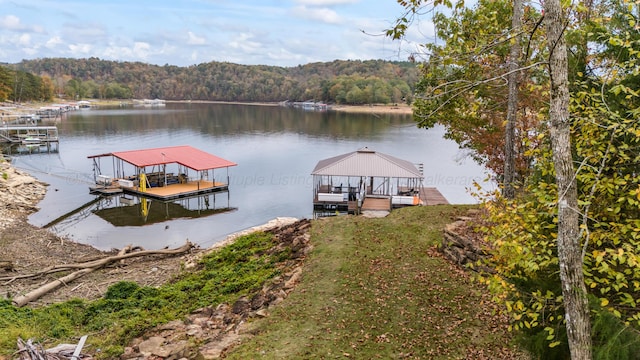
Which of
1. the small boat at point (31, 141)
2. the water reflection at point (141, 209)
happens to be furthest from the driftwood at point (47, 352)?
the small boat at point (31, 141)

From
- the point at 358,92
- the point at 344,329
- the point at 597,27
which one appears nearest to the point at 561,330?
the point at 597,27

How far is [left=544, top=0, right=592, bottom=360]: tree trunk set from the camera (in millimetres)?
4031

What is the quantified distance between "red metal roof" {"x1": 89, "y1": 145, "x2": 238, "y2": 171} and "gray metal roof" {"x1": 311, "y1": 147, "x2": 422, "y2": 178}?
1113 cm

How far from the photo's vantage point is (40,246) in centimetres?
2008

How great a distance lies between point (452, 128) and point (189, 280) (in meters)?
11.4

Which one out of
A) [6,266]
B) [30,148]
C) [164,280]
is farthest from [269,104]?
[164,280]

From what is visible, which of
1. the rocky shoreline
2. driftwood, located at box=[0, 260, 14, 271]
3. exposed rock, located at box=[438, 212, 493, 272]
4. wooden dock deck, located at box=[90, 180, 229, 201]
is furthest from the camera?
wooden dock deck, located at box=[90, 180, 229, 201]

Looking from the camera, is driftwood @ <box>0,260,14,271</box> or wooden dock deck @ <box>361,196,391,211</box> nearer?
driftwood @ <box>0,260,14,271</box>

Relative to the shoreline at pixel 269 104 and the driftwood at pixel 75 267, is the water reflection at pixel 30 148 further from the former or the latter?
the driftwood at pixel 75 267

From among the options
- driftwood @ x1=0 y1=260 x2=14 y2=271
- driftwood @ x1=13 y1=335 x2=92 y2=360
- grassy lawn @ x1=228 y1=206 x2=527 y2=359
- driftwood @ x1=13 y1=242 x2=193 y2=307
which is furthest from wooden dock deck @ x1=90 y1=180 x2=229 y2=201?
driftwood @ x1=13 y1=335 x2=92 y2=360

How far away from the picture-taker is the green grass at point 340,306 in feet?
26.3

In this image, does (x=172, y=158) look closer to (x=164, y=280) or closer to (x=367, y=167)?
(x=367, y=167)

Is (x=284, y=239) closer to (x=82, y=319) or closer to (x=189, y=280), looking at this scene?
(x=189, y=280)

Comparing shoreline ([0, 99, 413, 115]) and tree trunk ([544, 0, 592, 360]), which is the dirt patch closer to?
tree trunk ([544, 0, 592, 360])
